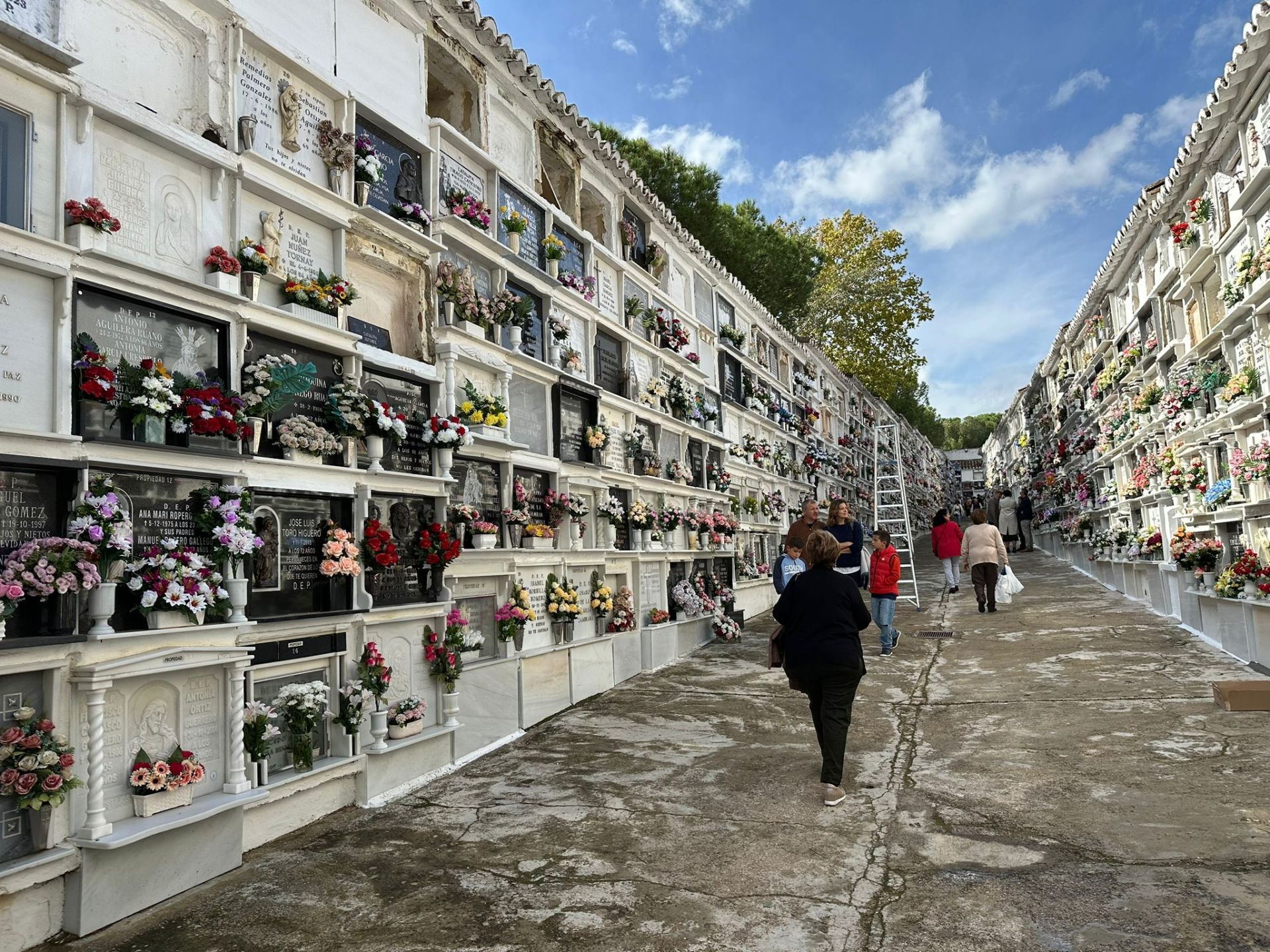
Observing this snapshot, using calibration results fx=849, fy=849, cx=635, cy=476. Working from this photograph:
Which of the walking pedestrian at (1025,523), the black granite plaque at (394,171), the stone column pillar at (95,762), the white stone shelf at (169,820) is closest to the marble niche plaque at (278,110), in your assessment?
the black granite plaque at (394,171)

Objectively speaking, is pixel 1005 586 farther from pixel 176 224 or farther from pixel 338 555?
pixel 176 224

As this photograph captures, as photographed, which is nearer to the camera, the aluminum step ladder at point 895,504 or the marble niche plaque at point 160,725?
the marble niche plaque at point 160,725

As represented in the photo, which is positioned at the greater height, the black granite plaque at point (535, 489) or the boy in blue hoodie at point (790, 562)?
the black granite plaque at point (535, 489)

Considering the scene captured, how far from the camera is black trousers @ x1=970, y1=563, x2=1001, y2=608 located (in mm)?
13273

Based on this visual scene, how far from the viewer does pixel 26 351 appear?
3.87 m

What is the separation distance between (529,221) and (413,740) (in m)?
5.54

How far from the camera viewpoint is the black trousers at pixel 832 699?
5.11 metres

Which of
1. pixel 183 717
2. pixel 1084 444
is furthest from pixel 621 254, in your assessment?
pixel 1084 444

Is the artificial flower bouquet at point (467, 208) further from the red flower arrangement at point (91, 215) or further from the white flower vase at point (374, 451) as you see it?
the red flower arrangement at point (91, 215)

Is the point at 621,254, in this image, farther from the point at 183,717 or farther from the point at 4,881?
the point at 4,881

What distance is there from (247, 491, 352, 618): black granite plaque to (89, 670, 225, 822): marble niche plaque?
61cm

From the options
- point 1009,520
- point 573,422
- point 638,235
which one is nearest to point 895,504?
point 638,235

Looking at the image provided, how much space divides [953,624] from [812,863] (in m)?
8.89

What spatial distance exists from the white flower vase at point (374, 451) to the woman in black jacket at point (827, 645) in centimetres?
297
